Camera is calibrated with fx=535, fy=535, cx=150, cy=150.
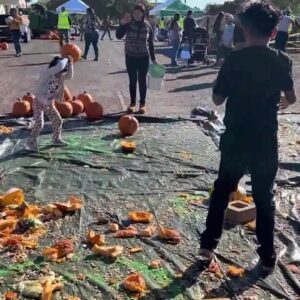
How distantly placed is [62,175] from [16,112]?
347cm

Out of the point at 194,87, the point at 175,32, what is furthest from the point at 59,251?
the point at 175,32

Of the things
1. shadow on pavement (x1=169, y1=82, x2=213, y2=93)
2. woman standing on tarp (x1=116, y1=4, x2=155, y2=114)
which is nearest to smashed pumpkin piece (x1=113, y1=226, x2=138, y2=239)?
woman standing on tarp (x1=116, y1=4, x2=155, y2=114)

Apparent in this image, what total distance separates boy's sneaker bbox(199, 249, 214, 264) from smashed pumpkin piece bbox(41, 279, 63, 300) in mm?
1111

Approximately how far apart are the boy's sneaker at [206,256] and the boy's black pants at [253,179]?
0.03 meters

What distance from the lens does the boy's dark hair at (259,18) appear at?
3.75 meters

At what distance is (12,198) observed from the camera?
5422 mm

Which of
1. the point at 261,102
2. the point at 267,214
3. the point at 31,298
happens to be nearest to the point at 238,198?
the point at 267,214

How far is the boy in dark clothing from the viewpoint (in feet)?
12.5

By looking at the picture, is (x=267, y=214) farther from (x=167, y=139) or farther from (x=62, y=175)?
(x=167, y=139)

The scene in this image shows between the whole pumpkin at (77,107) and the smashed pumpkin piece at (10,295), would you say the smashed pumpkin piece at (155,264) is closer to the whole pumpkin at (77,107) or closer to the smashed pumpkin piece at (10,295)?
the smashed pumpkin piece at (10,295)

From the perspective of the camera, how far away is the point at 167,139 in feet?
27.1

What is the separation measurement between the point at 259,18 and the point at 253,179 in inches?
46.5

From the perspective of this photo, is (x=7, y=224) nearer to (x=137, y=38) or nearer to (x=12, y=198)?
(x=12, y=198)

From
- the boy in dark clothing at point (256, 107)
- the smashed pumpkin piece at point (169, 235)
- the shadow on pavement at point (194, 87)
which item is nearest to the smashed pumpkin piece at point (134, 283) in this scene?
the smashed pumpkin piece at point (169, 235)
